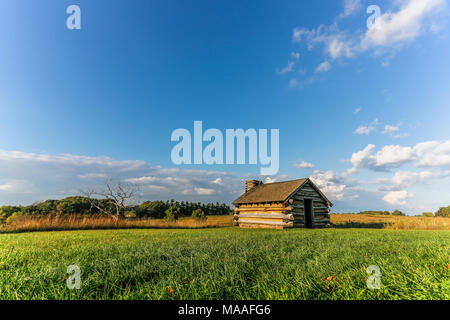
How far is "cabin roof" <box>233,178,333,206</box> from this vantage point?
16750 mm

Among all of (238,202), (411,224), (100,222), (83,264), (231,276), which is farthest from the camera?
(238,202)

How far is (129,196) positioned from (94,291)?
56.5 feet

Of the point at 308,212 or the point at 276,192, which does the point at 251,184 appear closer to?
the point at 276,192

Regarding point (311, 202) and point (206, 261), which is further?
point (311, 202)

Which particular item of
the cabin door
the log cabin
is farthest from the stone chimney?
the cabin door

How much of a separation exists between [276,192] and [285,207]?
2.07 meters

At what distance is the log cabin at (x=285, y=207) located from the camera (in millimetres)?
16281

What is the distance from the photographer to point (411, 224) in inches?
690

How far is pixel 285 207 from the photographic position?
1617cm

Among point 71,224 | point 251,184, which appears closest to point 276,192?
point 251,184
